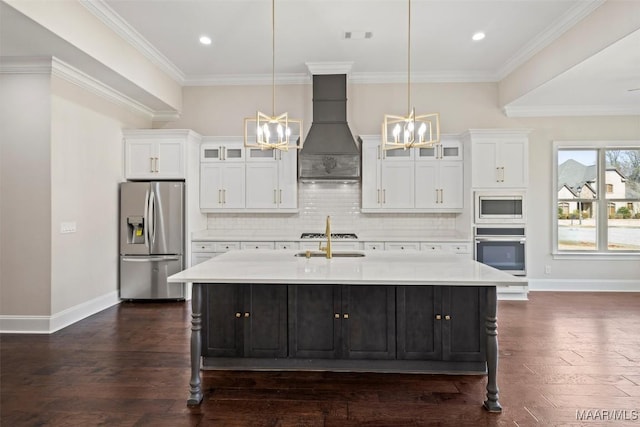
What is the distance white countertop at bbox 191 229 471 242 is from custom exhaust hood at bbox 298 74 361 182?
3.03ft

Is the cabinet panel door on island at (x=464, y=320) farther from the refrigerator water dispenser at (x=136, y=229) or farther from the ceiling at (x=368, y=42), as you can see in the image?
the refrigerator water dispenser at (x=136, y=229)

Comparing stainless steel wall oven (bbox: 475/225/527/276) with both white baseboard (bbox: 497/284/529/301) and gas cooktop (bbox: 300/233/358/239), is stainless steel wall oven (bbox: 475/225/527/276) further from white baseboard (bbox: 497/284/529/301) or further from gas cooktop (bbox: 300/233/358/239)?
gas cooktop (bbox: 300/233/358/239)

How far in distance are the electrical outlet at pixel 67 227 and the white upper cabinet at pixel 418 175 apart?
3998 mm

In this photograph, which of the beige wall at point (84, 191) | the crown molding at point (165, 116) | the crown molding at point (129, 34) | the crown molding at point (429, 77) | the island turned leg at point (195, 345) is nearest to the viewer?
the island turned leg at point (195, 345)

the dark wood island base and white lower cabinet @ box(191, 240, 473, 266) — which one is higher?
white lower cabinet @ box(191, 240, 473, 266)

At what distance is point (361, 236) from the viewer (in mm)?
5559

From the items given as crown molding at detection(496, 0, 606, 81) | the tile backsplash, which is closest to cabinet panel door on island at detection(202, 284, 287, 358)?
the tile backsplash

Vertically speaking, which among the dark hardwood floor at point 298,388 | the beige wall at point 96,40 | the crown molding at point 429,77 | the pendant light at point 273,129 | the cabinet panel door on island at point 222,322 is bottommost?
the dark hardwood floor at point 298,388

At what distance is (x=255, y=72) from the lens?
18.8 feet

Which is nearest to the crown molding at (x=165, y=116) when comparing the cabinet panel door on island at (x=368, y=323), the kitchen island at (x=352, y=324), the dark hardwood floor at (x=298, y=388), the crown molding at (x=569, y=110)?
the dark hardwood floor at (x=298, y=388)

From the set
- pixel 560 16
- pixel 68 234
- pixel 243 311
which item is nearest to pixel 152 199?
pixel 68 234

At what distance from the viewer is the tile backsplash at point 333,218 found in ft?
19.3

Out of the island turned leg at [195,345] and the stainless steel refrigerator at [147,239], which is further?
the stainless steel refrigerator at [147,239]

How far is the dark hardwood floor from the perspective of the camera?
2.35 m
